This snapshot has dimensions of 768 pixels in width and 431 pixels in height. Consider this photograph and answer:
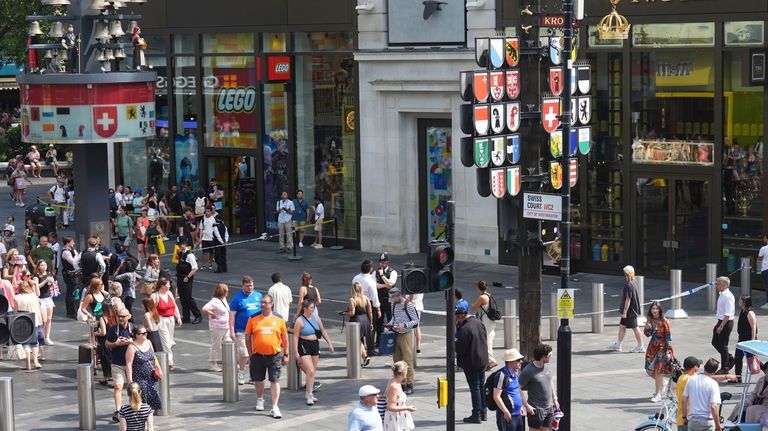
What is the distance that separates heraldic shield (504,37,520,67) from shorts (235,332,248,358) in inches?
236

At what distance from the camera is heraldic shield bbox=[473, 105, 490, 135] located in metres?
18.3

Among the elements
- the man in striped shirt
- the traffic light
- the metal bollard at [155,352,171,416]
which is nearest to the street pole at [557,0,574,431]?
the traffic light

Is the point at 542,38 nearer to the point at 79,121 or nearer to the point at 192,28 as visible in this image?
the point at 79,121

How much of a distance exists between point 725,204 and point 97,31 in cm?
1345

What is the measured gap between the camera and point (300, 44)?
1443 inches

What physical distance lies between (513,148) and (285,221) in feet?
55.6

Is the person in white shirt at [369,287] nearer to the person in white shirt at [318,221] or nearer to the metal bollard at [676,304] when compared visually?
the metal bollard at [676,304]

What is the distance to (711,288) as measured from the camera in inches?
1057

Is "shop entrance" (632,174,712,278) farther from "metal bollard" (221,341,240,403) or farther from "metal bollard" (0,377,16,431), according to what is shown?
"metal bollard" (0,377,16,431)

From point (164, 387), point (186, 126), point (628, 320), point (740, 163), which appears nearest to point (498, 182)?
point (628, 320)

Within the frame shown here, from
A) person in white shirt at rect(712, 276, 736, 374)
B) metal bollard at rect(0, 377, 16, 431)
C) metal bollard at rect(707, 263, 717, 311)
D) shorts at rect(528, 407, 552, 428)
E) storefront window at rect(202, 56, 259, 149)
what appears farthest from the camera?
storefront window at rect(202, 56, 259, 149)

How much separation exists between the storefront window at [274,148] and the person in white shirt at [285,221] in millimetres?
1881

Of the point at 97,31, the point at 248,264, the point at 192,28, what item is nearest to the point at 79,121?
the point at 97,31

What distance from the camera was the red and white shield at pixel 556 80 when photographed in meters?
19.4
